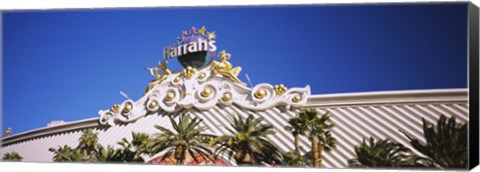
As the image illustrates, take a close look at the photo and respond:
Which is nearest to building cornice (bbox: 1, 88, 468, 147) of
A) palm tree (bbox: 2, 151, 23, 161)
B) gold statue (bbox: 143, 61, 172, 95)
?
gold statue (bbox: 143, 61, 172, 95)

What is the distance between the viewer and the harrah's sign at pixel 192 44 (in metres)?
14.0

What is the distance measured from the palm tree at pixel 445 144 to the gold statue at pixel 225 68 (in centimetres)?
261

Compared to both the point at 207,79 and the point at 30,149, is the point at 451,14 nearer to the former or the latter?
the point at 207,79

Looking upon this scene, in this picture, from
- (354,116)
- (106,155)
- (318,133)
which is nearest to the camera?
(354,116)

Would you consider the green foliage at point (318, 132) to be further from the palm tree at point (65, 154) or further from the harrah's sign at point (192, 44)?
the palm tree at point (65, 154)

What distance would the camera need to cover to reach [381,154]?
13.2m

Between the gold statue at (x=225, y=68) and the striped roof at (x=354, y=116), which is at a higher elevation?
the gold statue at (x=225, y=68)

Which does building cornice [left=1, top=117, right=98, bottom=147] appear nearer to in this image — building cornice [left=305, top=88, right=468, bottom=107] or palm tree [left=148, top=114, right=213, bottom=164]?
palm tree [left=148, top=114, right=213, bottom=164]

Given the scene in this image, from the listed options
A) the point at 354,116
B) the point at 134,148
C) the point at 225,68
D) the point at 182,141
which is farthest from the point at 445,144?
the point at 134,148

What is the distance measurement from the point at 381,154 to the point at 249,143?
1868 mm

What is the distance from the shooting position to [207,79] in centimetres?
1412

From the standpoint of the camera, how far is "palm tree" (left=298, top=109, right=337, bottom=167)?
44.2 ft

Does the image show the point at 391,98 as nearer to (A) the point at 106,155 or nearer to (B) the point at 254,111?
(B) the point at 254,111

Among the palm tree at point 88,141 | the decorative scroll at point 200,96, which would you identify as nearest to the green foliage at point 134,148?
the decorative scroll at point 200,96
